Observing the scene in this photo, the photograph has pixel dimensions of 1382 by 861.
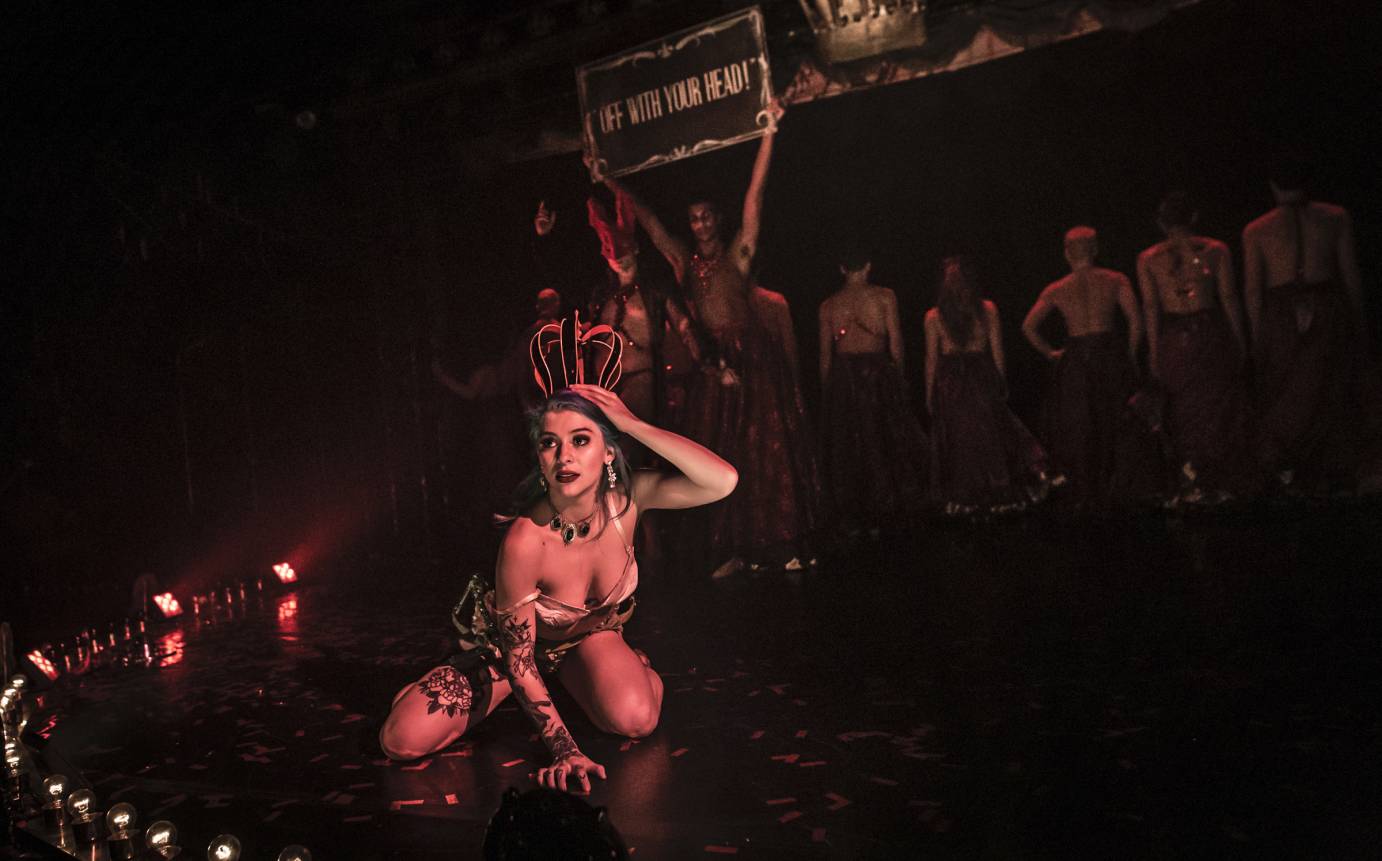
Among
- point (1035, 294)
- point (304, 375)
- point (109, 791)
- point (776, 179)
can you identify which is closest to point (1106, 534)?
point (1035, 294)

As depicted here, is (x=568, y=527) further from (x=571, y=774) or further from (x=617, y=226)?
(x=617, y=226)

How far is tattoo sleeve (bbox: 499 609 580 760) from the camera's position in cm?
269

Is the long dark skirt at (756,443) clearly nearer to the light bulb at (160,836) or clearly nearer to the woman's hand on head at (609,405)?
the woman's hand on head at (609,405)

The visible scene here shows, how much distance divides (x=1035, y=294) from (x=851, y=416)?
165 centimetres

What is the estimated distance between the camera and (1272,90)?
688 cm

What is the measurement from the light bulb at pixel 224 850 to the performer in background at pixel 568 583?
2.79 feet

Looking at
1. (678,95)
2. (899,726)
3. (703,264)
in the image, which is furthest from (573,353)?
(703,264)

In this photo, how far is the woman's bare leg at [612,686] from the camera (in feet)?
10.0

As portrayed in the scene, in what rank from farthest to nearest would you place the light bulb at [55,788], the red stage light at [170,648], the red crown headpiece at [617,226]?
1. the red crown headpiece at [617,226]
2. the red stage light at [170,648]
3. the light bulb at [55,788]

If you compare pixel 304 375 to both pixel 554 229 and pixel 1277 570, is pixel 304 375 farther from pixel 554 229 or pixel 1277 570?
pixel 1277 570

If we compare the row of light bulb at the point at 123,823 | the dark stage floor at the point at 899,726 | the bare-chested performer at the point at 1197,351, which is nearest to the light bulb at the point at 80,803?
the row of light bulb at the point at 123,823

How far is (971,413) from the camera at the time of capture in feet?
24.7

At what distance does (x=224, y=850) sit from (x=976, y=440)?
6316 millimetres

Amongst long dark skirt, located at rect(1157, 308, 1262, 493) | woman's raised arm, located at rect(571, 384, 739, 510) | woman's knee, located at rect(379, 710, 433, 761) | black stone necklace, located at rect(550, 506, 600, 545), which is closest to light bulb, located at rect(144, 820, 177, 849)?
woman's knee, located at rect(379, 710, 433, 761)
